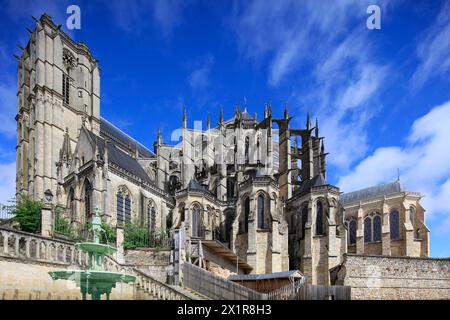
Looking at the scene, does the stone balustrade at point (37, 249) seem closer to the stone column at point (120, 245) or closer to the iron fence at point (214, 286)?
the stone column at point (120, 245)

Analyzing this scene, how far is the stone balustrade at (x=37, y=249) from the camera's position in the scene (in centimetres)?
1723

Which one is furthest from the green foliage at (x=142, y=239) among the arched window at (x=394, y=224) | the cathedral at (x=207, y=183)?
the arched window at (x=394, y=224)

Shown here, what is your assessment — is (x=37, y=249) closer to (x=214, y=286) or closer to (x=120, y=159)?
(x=214, y=286)

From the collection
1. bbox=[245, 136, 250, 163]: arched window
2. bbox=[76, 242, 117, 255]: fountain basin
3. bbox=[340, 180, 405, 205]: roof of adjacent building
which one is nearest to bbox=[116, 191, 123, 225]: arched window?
bbox=[245, 136, 250, 163]: arched window

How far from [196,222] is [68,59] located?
996 inches

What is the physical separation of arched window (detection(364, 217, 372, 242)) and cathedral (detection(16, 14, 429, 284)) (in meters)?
0.12

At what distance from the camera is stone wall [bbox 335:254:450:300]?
103 ft

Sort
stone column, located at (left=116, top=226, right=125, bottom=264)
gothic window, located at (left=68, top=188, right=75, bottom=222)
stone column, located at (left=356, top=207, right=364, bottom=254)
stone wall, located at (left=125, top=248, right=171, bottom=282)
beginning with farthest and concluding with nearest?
1. stone column, located at (left=356, top=207, right=364, bottom=254)
2. gothic window, located at (left=68, top=188, right=75, bottom=222)
3. stone wall, located at (left=125, top=248, right=171, bottom=282)
4. stone column, located at (left=116, top=226, right=125, bottom=264)

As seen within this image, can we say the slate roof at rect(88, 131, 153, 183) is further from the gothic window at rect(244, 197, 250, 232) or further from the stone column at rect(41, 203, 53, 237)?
the stone column at rect(41, 203, 53, 237)

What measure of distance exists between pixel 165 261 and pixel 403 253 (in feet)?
103

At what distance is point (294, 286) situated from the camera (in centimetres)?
2428

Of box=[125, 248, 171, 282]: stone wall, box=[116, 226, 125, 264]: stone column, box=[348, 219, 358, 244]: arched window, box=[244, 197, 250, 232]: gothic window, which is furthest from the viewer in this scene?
box=[348, 219, 358, 244]: arched window
